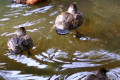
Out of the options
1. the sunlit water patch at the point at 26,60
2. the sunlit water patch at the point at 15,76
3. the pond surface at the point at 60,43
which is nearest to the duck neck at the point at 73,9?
the pond surface at the point at 60,43

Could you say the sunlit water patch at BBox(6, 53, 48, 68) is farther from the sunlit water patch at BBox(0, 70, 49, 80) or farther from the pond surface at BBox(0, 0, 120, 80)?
the sunlit water patch at BBox(0, 70, 49, 80)

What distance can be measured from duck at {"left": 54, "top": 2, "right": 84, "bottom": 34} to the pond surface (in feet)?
0.50

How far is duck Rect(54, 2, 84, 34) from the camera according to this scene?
577 centimetres

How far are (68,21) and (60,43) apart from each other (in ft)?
2.58

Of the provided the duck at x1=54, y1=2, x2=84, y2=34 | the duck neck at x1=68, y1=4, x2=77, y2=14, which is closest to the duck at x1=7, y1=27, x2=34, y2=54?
the duck at x1=54, y1=2, x2=84, y2=34

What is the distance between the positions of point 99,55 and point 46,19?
2.34m

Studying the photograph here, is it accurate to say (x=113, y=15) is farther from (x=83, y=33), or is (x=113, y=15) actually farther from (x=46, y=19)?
(x=46, y=19)

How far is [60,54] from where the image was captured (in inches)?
198

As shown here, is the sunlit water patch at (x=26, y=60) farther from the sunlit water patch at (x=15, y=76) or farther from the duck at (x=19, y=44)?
the sunlit water patch at (x=15, y=76)

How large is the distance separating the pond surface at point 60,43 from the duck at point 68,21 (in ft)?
0.50

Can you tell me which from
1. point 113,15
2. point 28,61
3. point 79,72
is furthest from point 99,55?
point 113,15

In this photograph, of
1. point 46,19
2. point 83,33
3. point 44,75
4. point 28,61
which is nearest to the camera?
point 44,75

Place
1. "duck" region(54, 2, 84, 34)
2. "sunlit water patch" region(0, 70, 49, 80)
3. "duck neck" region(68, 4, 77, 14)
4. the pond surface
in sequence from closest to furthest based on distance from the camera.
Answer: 1. "sunlit water patch" region(0, 70, 49, 80)
2. the pond surface
3. "duck" region(54, 2, 84, 34)
4. "duck neck" region(68, 4, 77, 14)

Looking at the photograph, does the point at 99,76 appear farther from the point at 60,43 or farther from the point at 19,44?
the point at 19,44
